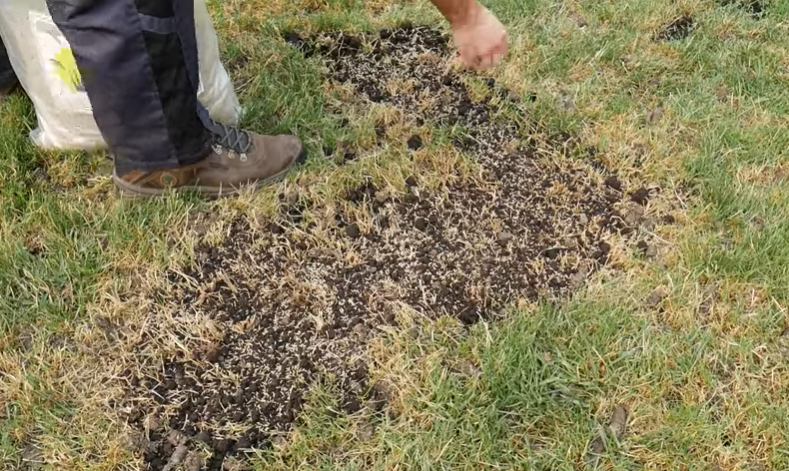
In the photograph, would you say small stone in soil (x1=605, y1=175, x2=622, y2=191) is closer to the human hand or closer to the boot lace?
the human hand

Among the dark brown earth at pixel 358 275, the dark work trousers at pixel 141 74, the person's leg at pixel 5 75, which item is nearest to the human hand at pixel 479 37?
the dark brown earth at pixel 358 275

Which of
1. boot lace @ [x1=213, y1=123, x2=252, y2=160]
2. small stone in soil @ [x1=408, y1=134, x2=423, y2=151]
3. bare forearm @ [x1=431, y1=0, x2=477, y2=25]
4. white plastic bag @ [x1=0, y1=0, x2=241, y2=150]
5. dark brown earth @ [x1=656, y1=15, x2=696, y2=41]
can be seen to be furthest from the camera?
dark brown earth @ [x1=656, y1=15, x2=696, y2=41]

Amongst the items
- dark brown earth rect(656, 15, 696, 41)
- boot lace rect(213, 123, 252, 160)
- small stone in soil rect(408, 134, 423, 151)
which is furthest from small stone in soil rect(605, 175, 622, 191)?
boot lace rect(213, 123, 252, 160)

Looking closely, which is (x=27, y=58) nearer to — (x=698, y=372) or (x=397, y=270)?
(x=397, y=270)

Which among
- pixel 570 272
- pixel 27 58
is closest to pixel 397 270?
pixel 570 272

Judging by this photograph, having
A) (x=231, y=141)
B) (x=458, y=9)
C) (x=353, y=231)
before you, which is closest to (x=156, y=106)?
(x=231, y=141)

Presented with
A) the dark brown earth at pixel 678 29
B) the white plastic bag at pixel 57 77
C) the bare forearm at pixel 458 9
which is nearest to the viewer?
the bare forearm at pixel 458 9

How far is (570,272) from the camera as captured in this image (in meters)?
2.11

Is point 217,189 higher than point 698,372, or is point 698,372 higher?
point 698,372

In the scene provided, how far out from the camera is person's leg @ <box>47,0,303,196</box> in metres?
1.82

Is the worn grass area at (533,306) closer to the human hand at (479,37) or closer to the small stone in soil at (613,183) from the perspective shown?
the small stone in soil at (613,183)

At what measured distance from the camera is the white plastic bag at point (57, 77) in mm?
2139

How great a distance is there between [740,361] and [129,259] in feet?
5.39

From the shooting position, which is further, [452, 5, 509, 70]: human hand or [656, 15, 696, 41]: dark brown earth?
[656, 15, 696, 41]: dark brown earth
